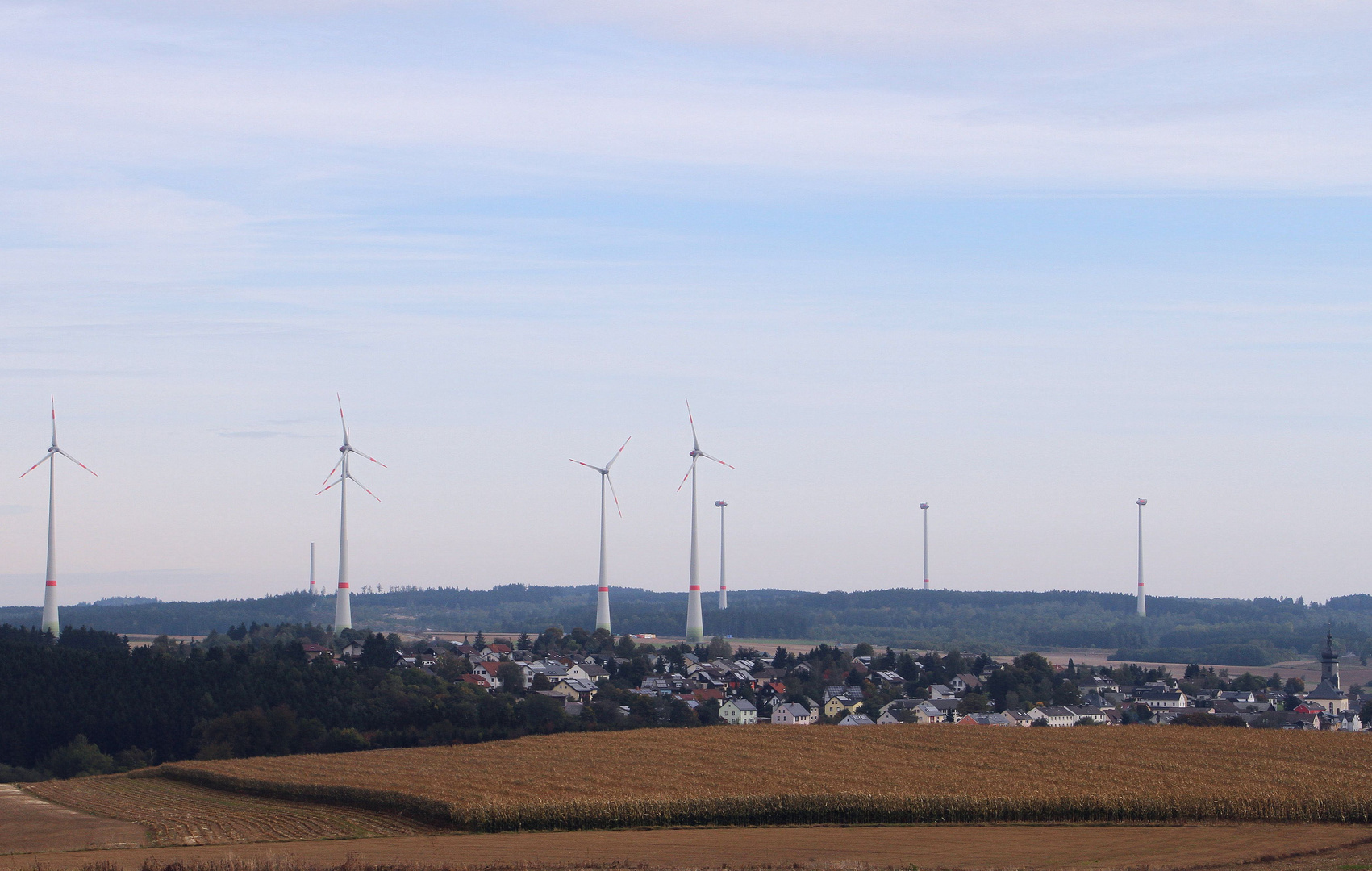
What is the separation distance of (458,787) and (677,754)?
53.6 feet

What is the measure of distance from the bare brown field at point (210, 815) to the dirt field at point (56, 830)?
69 centimetres

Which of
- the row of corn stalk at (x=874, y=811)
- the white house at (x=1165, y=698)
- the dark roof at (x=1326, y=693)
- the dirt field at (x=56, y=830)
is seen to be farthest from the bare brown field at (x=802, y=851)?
the dark roof at (x=1326, y=693)

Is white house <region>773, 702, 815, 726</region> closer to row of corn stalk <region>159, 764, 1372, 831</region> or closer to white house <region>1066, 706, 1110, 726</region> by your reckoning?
white house <region>1066, 706, 1110, 726</region>

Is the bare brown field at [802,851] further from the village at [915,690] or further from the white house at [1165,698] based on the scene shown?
the white house at [1165,698]

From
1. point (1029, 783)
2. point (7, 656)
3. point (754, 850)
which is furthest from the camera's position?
point (7, 656)

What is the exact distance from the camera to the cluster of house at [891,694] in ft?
486

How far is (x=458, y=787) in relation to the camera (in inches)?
2479

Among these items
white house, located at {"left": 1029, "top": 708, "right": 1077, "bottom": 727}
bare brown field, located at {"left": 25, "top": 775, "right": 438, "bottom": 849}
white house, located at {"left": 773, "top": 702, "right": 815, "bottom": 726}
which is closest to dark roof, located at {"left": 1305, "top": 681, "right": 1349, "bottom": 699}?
white house, located at {"left": 1029, "top": 708, "right": 1077, "bottom": 727}

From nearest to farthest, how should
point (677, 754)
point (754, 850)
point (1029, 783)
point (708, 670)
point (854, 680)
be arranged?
1. point (754, 850)
2. point (1029, 783)
3. point (677, 754)
4. point (854, 680)
5. point (708, 670)

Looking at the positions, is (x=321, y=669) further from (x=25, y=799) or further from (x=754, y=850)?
(x=754, y=850)

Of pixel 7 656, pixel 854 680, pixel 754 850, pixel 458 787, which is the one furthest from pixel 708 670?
pixel 754 850

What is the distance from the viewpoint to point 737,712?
157 metres

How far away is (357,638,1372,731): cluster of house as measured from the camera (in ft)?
486

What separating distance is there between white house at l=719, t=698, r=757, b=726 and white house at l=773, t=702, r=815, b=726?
2.27 metres
